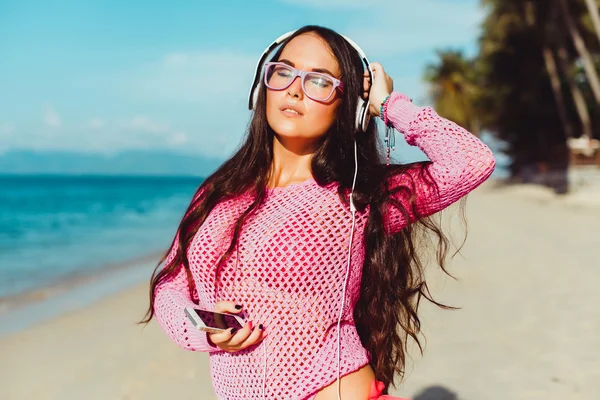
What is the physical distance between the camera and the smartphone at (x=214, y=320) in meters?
1.73

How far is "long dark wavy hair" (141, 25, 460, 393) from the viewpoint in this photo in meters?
1.97

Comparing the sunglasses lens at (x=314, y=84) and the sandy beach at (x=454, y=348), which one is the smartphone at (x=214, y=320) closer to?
A: the sunglasses lens at (x=314, y=84)

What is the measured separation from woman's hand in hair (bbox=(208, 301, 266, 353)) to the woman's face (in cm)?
65

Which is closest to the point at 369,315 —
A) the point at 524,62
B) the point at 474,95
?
the point at 524,62

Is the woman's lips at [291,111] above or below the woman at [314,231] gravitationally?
above

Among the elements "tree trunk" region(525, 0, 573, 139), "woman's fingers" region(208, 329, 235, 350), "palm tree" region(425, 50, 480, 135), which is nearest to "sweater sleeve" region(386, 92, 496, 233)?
"woman's fingers" region(208, 329, 235, 350)

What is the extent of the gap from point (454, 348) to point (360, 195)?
152 inches

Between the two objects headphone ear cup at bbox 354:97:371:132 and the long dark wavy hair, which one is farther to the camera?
headphone ear cup at bbox 354:97:371:132

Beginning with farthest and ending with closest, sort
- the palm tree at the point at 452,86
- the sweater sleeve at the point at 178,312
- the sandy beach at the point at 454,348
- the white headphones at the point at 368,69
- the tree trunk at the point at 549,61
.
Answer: the palm tree at the point at 452,86 < the tree trunk at the point at 549,61 < the sandy beach at the point at 454,348 < the white headphones at the point at 368,69 < the sweater sleeve at the point at 178,312

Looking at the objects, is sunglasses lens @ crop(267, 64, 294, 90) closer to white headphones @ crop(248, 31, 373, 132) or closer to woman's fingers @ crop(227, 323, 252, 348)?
white headphones @ crop(248, 31, 373, 132)

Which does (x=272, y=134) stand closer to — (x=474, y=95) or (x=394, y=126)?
(x=394, y=126)

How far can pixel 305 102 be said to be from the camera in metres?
2.05

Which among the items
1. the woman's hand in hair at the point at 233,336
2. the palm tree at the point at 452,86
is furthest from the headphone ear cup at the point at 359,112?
the palm tree at the point at 452,86

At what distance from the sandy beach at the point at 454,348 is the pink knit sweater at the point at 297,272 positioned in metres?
1.82
